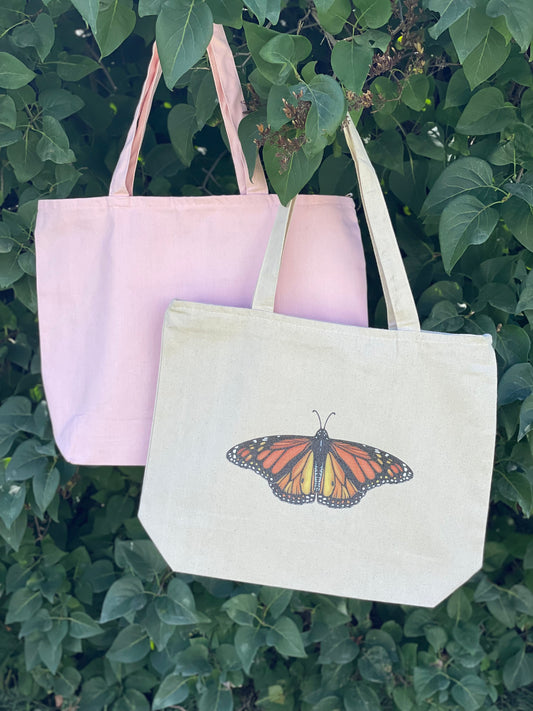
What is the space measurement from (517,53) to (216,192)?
1.67 ft

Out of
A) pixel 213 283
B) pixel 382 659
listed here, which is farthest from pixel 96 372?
pixel 382 659

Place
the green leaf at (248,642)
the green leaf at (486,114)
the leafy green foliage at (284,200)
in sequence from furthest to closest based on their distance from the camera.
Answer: the green leaf at (248,642) < the green leaf at (486,114) < the leafy green foliage at (284,200)

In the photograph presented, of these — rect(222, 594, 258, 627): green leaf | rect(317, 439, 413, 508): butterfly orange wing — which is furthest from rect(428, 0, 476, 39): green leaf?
rect(222, 594, 258, 627): green leaf

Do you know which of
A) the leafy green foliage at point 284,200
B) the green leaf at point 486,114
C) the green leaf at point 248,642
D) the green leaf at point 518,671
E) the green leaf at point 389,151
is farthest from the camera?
the green leaf at point 518,671

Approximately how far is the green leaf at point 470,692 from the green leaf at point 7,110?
1.14 meters

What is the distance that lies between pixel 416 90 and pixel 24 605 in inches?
41.7

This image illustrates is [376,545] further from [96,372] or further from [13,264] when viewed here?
[13,264]

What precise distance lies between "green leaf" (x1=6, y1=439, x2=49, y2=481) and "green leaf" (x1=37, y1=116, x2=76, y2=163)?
42 centimetres

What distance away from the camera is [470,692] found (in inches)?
45.6

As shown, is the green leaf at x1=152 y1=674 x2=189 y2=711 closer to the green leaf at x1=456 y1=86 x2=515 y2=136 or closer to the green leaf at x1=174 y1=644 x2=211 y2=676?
the green leaf at x1=174 y1=644 x2=211 y2=676

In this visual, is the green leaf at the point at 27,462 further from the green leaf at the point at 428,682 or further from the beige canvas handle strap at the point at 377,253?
the green leaf at the point at 428,682

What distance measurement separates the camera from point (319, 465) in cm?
78

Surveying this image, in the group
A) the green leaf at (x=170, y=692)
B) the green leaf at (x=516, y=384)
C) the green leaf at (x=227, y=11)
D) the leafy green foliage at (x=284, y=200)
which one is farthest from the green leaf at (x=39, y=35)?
the green leaf at (x=170, y=692)

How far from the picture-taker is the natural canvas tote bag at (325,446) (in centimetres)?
76
